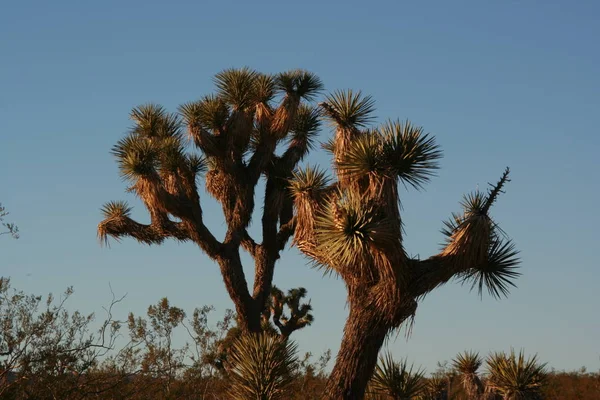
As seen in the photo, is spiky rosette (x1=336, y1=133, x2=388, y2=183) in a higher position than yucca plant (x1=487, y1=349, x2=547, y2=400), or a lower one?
higher

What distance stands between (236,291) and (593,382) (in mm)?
20494

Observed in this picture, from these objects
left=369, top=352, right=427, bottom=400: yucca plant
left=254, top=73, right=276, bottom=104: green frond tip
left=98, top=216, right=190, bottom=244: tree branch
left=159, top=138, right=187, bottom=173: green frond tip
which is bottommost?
left=369, top=352, right=427, bottom=400: yucca plant

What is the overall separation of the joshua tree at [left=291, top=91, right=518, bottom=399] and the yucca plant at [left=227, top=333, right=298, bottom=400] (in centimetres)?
84

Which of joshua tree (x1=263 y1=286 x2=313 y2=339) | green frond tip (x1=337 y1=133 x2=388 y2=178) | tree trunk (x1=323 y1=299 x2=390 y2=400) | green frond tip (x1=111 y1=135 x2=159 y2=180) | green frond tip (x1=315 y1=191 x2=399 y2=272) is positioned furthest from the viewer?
joshua tree (x1=263 y1=286 x2=313 y2=339)

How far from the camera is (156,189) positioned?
1648 cm

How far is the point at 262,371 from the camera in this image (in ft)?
40.3

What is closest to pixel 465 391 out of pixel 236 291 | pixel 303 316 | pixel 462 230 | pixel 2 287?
pixel 462 230

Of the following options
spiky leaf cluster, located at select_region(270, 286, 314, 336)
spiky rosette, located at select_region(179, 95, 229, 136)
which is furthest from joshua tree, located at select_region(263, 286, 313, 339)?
spiky rosette, located at select_region(179, 95, 229, 136)

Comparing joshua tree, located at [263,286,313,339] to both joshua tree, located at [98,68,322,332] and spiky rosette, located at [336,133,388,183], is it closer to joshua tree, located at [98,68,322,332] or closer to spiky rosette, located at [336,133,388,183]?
joshua tree, located at [98,68,322,332]

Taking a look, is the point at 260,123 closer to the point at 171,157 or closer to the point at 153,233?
the point at 171,157

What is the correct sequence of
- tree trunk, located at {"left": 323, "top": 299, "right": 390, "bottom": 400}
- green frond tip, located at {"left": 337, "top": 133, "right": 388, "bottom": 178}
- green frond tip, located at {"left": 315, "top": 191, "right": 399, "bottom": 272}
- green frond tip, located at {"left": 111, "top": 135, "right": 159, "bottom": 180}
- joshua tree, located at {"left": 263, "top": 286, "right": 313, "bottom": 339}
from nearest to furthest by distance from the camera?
1. green frond tip, located at {"left": 315, "top": 191, "right": 399, "bottom": 272}
2. tree trunk, located at {"left": 323, "top": 299, "right": 390, "bottom": 400}
3. green frond tip, located at {"left": 337, "top": 133, "right": 388, "bottom": 178}
4. green frond tip, located at {"left": 111, "top": 135, "right": 159, "bottom": 180}
5. joshua tree, located at {"left": 263, "top": 286, "right": 313, "bottom": 339}

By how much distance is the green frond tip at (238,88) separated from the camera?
699 inches

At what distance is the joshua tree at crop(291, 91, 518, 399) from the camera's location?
38.0 feet

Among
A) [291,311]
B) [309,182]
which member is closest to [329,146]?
[309,182]
